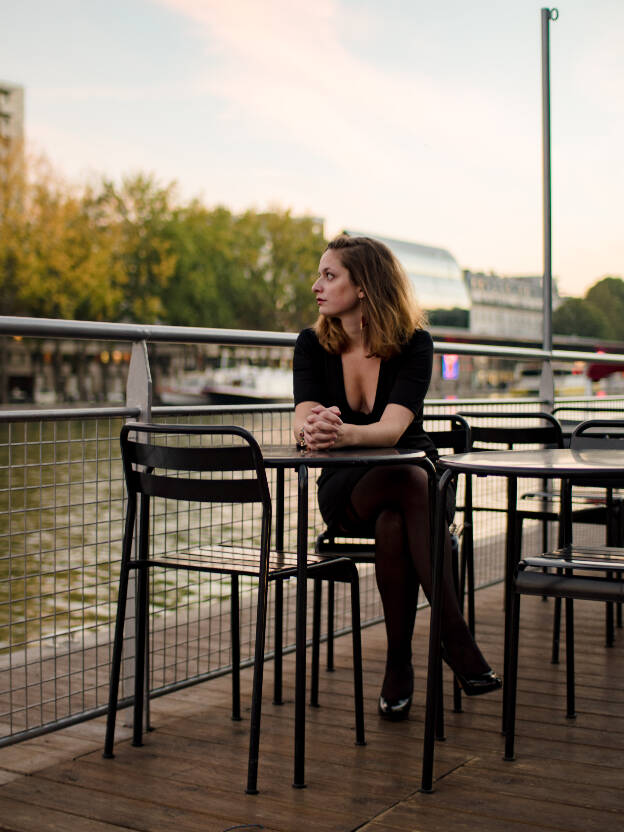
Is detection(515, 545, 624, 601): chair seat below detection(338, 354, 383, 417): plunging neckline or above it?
below

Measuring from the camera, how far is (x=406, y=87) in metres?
68.2

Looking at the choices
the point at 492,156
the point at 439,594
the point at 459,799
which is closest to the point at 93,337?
the point at 439,594

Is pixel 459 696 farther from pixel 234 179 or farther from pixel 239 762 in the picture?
pixel 234 179

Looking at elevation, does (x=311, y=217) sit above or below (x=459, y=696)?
above

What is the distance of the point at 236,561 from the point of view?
110 inches

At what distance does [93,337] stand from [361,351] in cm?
90

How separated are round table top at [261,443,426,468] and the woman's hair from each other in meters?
0.55

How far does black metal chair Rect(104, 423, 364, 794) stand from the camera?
2.55 metres

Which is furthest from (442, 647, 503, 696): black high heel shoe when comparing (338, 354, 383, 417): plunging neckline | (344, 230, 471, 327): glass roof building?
(344, 230, 471, 327): glass roof building

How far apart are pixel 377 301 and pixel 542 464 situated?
1.05m

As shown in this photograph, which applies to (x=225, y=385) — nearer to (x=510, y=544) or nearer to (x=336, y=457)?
(x=510, y=544)

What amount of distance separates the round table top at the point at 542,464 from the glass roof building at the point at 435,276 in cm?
4821

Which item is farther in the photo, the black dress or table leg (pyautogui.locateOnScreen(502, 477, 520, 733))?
the black dress

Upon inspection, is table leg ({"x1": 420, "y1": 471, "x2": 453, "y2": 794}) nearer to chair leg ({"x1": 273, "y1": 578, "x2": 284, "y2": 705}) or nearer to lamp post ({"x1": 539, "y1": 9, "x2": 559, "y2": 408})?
chair leg ({"x1": 273, "y1": 578, "x2": 284, "y2": 705})
